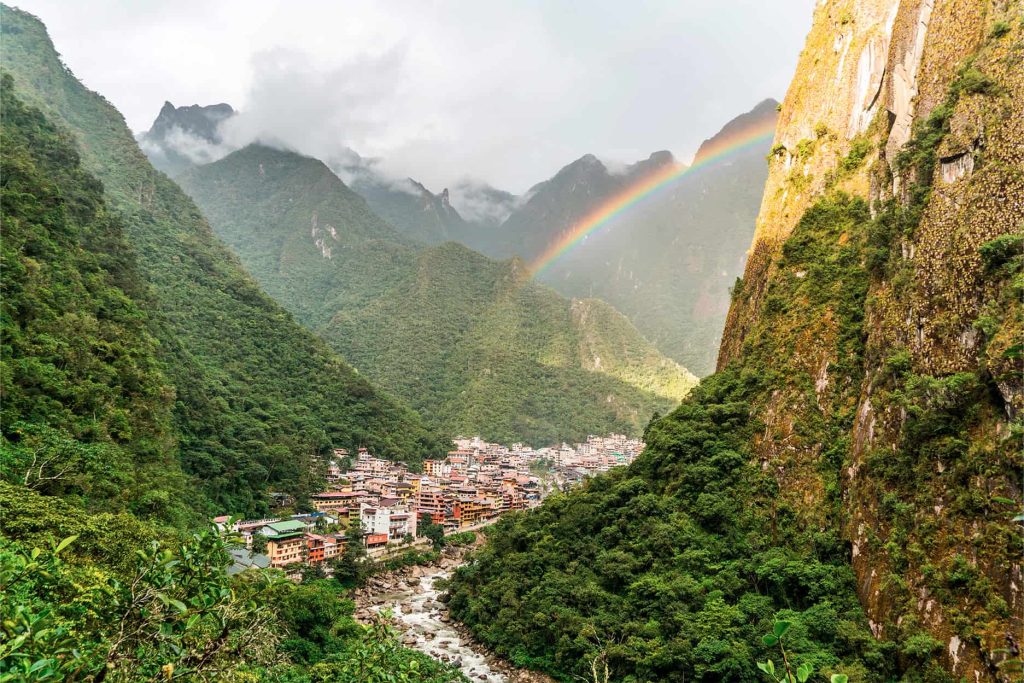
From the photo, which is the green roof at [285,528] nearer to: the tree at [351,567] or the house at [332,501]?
the tree at [351,567]

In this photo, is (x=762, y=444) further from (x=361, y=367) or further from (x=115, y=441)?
(x=361, y=367)

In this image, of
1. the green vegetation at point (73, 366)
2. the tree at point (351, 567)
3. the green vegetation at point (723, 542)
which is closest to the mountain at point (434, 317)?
the tree at point (351, 567)

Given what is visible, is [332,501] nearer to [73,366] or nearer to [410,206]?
[73,366]

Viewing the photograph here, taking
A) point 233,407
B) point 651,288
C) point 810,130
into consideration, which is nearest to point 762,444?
point 810,130

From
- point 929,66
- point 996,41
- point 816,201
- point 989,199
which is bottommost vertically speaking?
point 989,199

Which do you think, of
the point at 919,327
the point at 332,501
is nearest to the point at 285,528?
the point at 332,501

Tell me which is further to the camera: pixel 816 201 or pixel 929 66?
pixel 816 201
